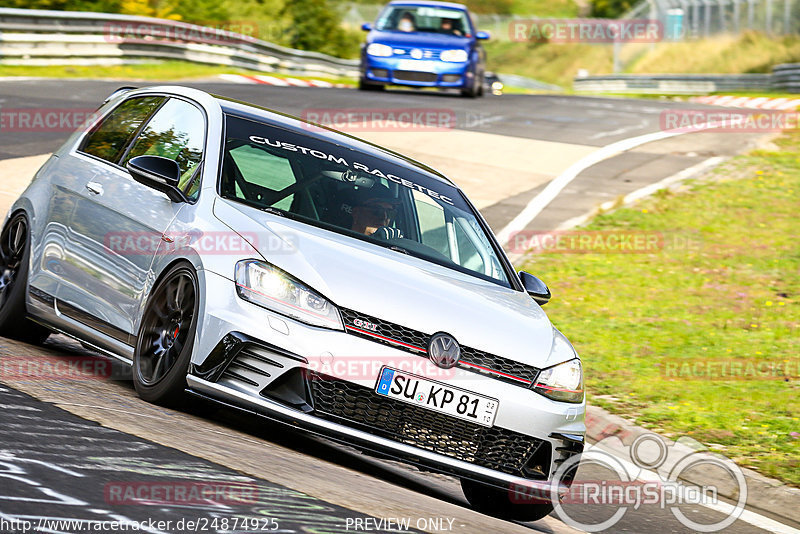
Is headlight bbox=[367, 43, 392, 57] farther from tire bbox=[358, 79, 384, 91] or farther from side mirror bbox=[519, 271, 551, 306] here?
side mirror bbox=[519, 271, 551, 306]

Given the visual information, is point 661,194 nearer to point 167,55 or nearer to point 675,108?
point 675,108

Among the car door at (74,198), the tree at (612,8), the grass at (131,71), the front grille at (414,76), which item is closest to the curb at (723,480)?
the car door at (74,198)

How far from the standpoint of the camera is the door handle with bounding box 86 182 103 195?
262 inches

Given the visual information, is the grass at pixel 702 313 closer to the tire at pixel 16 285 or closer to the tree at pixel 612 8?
the tire at pixel 16 285

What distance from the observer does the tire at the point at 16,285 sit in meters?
7.07

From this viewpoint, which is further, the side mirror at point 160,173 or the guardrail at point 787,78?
the guardrail at point 787,78

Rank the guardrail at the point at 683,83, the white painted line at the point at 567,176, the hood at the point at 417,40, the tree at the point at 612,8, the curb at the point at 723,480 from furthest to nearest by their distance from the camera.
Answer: the tree at the point at 612,8
the guardrail at the point at 683,83
the hood at the point at 417,40
the white painted line at the point at 567,176
the curb at the point at 723,480

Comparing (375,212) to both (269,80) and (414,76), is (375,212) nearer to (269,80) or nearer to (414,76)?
(414,76)

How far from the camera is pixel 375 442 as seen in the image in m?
5.25

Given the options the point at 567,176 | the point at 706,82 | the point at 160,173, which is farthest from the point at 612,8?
the point at 160,173

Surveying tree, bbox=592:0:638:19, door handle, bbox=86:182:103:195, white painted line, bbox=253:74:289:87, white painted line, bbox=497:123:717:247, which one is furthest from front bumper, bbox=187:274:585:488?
tree, bbox=592:0:638:19

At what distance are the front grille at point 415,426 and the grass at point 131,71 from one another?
19.5 m

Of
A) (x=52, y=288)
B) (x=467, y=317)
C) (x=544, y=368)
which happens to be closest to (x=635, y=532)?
(x=544, y=368)

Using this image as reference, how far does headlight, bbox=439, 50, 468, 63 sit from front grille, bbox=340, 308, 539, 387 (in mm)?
18649
